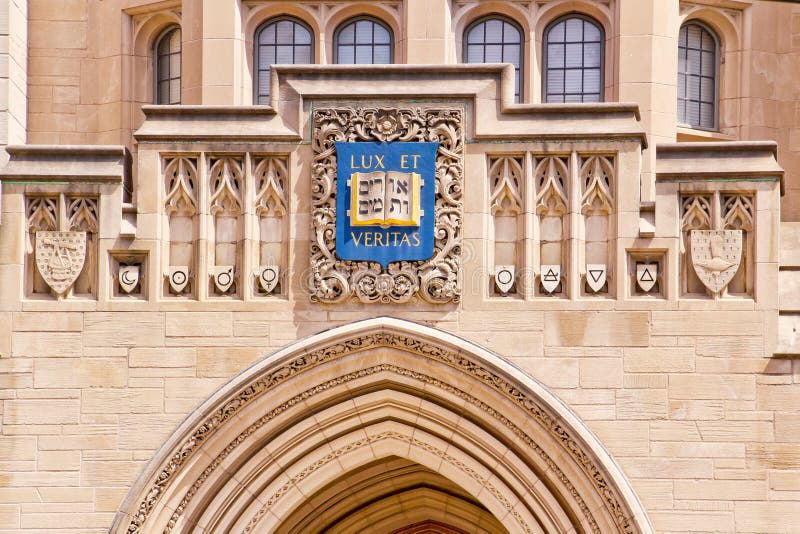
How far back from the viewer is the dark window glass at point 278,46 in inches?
957

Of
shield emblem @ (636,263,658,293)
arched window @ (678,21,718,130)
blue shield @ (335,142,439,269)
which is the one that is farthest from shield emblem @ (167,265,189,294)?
arched window @ (678,21,718,130)

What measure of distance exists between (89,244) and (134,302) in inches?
28.1

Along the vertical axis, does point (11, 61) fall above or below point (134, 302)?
above

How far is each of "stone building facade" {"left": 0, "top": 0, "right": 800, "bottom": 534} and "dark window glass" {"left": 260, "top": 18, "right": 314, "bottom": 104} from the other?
9.17ft

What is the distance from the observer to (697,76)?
80.7 feet

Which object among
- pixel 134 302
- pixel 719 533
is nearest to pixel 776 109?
pixel 719 533

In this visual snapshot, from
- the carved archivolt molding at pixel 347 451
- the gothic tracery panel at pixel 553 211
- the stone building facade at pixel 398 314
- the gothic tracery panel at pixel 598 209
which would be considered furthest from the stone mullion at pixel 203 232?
the gothic tracery panel at pixel 598 209

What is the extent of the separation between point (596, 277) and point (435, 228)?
1601mm

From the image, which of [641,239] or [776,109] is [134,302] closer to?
[641,239]

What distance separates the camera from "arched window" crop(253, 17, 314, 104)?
2431 cm

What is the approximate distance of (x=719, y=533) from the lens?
68.3ft

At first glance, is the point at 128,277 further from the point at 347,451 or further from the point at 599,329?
the point at 599,329

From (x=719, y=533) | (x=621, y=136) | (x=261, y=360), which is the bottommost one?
(x=719, y=533)

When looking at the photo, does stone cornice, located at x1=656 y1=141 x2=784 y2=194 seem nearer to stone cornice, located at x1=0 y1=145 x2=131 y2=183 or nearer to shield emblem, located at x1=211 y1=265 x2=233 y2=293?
shield emblem, located at x1=211 y1=265 x2=233 y2=293
